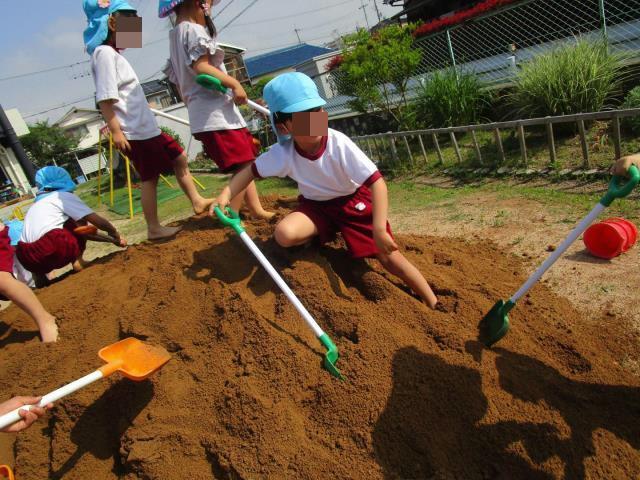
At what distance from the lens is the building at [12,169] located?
21750mm

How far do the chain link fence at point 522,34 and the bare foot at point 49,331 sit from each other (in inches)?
253

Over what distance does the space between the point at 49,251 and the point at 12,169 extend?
2435 centimetres

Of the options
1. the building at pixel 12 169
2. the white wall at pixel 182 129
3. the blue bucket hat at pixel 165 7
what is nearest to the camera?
the blue bucket hat at pixel 165 7

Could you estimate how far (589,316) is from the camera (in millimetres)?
2338

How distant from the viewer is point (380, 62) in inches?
268

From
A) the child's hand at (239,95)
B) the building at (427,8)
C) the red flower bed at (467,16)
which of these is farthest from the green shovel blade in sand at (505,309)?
the building at (427,8)

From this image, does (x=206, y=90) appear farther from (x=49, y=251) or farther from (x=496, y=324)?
(x=496, y=324)

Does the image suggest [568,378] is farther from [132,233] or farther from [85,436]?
[132,233]

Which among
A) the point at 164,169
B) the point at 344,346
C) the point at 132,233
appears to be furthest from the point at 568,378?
the point at 132,233

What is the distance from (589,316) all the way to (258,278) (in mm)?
1794

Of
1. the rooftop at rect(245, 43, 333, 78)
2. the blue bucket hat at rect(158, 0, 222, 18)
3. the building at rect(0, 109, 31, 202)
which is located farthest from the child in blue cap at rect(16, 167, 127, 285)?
the rooftop at rect(245, 43, 333, 78)

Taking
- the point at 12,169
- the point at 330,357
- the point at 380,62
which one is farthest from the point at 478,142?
the point at 12,169

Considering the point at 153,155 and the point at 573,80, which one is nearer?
the point at 153,155

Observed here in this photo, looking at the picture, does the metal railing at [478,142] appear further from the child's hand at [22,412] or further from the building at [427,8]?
the building at [427,8]
